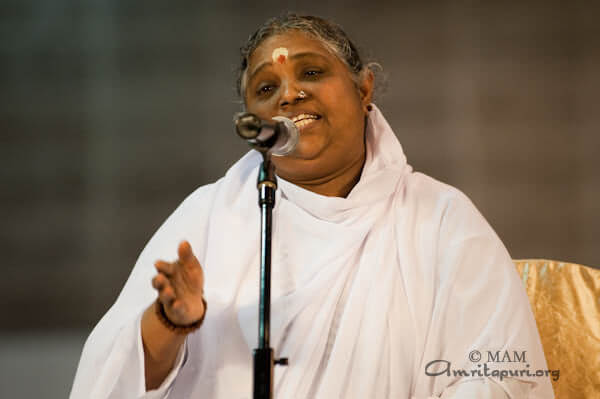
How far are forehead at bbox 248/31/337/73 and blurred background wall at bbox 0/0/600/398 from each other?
3.45 ft

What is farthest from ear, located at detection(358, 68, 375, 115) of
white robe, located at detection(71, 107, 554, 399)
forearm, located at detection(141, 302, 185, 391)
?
forearm, located at detection(141, 302, 185, 391)

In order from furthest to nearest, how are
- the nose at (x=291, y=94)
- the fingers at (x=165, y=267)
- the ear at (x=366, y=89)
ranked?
the ear at (x=366, y=89), the nose at (x=291, y=94), the fingers at (x=165, y=267)

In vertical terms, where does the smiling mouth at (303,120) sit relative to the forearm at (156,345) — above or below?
above

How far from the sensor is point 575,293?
1848mm

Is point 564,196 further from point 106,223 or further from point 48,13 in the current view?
point 48,13

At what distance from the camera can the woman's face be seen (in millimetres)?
1738

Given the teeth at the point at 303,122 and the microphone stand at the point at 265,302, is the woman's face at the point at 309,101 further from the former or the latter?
the microphone stand at the point at 265,302

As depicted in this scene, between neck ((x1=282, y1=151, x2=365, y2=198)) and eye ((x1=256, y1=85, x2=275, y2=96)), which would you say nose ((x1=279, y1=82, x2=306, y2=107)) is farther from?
neck ((x1=282, y1=151, x2=365, y2=198))

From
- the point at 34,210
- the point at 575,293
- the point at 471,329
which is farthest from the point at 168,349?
the point at 34,210

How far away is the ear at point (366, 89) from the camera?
195 centimetres

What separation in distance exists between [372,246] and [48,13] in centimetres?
228

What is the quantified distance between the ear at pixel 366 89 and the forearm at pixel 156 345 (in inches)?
36.0

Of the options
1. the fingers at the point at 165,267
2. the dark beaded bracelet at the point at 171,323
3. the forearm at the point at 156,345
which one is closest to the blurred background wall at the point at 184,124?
the forearm at the point at 156,345

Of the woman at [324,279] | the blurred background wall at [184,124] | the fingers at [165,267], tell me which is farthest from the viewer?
the blurred background wall at [184,124]
